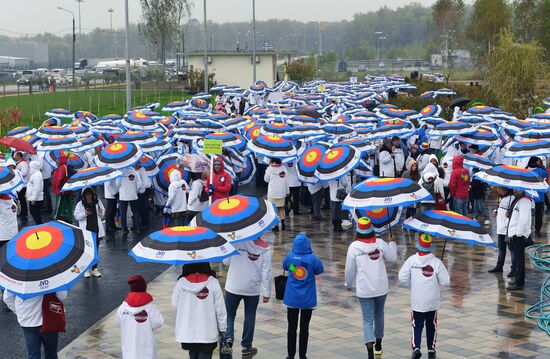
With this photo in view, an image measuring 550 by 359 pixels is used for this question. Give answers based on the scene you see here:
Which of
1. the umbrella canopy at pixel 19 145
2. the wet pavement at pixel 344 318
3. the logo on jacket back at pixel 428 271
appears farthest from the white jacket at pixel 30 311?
the umbrella canopy at pixel 19 145

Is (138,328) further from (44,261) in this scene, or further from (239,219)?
(239,219)

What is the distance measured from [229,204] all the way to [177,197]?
720 cm

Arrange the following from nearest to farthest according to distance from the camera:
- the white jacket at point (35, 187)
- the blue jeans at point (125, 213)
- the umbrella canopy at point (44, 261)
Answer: the umbrella canopy at point (44, 261), the white jacket at point (35, 187), the blue jeans at point (125, 213)

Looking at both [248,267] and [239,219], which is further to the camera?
[248,267]

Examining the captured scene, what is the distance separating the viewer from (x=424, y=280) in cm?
1073

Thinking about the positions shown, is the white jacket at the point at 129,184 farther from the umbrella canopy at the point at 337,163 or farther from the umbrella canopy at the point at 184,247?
the umbrella canopy at the point at 184,247

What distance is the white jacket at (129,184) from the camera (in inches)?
746

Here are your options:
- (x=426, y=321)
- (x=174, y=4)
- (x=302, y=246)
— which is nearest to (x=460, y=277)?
(x=426, y=321)

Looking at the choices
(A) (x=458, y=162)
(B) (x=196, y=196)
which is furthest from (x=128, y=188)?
(A) (x=458, y=162)

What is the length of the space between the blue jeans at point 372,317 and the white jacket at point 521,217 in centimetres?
381

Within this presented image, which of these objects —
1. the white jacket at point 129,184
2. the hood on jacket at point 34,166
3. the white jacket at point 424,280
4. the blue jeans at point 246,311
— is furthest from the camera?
the hood on jacket at point 34,166

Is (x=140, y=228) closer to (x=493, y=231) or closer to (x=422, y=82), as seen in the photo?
(x=493, y=231)

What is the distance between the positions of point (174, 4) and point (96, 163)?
71905 mm

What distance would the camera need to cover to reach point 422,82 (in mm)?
57344
